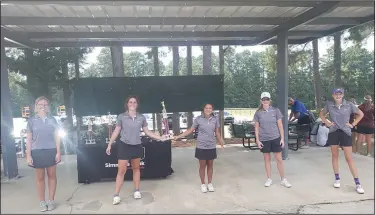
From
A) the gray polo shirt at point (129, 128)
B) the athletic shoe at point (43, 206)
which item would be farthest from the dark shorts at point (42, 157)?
the gray polo shirt at point (129, 128)

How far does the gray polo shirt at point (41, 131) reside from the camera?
3467mm

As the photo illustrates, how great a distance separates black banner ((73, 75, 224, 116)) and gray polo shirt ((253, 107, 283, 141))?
2.37m

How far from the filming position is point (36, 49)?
6.18 m

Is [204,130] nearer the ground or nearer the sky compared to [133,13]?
nearer the ground

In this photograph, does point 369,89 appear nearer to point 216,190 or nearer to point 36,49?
point 216,190

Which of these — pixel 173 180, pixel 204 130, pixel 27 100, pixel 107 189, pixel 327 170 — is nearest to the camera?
pixel 27 100

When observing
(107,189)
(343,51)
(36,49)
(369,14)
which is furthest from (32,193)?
(343,51)

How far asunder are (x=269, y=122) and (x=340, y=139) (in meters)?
0.99

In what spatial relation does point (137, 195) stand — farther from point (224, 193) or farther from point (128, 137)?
point (224, 193)

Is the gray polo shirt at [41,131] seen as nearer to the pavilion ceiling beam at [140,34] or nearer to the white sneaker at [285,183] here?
the pavilion ceiling beam at [140,34]

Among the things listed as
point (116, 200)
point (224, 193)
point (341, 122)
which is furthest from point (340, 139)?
point (116, 200)

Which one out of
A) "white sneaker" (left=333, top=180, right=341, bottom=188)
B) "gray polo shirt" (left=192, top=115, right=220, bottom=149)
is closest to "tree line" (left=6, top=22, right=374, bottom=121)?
"gray polo shirt" (left=192, top=115, right=220, bottom=149)

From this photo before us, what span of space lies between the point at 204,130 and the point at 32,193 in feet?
8.61

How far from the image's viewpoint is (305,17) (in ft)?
17.2
